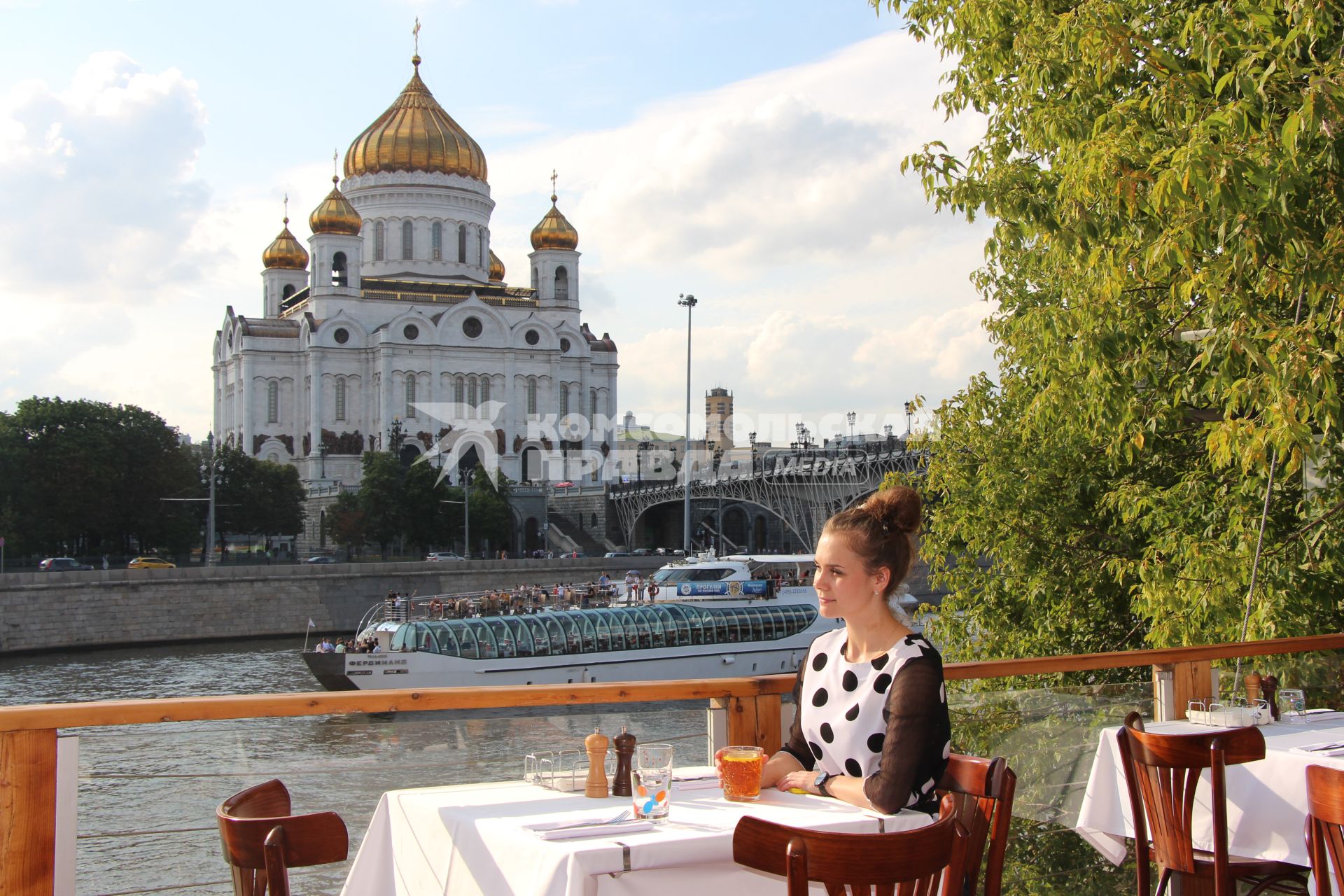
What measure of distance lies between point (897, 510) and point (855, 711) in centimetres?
51

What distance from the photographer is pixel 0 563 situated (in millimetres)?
40125

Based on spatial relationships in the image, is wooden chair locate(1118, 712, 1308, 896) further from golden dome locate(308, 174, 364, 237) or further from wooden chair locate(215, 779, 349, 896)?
golden dome locate(308, 174, 364, 237)

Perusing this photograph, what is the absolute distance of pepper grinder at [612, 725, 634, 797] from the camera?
3340 mm

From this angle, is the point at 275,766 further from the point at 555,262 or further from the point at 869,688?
the point at 555,262

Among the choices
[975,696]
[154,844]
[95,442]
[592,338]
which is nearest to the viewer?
[154,844]

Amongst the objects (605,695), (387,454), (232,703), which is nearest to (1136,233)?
(605,695)

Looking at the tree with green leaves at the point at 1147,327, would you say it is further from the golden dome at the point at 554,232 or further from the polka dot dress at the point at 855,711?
the golden dome at the point at 554,232

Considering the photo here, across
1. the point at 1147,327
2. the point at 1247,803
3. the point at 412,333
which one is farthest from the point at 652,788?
the point at 412,333

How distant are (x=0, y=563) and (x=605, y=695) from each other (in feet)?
135

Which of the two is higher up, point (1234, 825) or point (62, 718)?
point (62, 718)

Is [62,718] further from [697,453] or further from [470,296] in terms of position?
[697,453]

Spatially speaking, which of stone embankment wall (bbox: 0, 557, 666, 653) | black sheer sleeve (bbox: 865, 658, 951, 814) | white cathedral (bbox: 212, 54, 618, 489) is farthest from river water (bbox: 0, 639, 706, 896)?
white cathedral (bbox: 212, 54, 618, 489)

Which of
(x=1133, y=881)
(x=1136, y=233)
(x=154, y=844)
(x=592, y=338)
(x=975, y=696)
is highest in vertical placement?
(x=592, y=338)

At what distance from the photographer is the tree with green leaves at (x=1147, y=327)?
5539 mm
